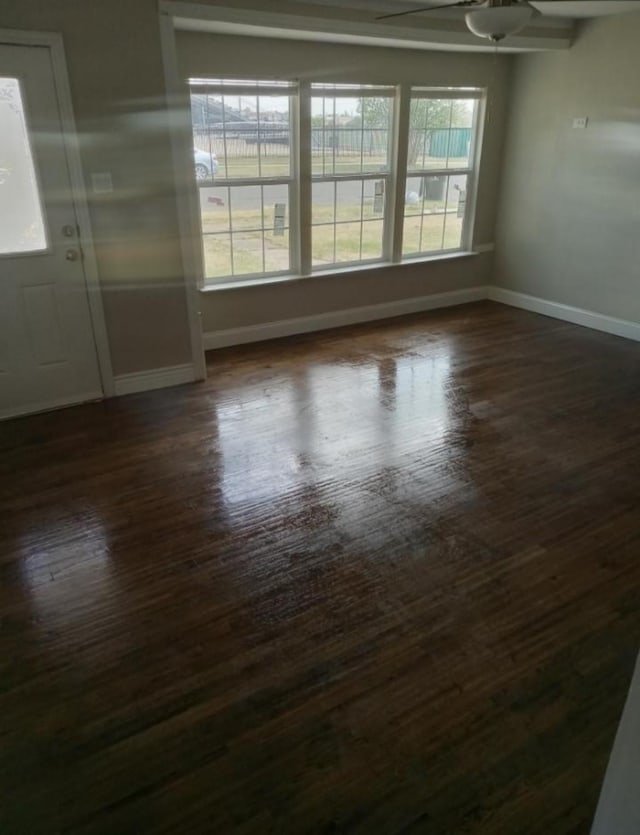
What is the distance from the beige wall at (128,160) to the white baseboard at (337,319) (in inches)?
30.7

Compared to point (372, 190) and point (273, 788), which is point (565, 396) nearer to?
point (372, 190)

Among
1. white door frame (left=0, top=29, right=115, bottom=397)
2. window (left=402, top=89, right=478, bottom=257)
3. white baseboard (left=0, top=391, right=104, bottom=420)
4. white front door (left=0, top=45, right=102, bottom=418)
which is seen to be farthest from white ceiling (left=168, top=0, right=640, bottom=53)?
white baseboard (left=0, top=391, right=104, bottom=420)

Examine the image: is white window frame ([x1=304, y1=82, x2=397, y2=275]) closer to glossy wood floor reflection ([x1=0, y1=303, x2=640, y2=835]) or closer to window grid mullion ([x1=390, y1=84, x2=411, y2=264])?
window grid mullion ([x1=390, y1=84, x2=411, y2=264])

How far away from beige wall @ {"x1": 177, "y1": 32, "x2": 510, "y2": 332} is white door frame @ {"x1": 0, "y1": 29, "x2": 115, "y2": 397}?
3.50 ft

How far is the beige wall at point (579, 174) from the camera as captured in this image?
16.8ft

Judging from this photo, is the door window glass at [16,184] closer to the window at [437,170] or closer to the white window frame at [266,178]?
the white window frame at [266,178]

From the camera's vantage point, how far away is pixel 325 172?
5.30 m

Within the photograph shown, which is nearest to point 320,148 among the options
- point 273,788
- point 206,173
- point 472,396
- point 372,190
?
point 372,190

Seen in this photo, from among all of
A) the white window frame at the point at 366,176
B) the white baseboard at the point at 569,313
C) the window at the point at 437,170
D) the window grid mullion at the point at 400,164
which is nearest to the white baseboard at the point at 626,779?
the white window frame at the point at 366,176

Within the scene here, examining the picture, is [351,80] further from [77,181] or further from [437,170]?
[77,181]

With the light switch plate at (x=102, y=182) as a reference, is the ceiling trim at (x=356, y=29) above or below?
above

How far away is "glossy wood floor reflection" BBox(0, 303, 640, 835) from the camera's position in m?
1.73

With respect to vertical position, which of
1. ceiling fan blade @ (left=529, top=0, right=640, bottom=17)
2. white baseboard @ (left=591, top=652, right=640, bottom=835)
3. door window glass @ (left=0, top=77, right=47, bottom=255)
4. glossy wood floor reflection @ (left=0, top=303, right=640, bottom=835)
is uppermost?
ceiling fan blade @ (left=529, top=0, right=640, bottom=17)

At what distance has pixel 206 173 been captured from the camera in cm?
475
